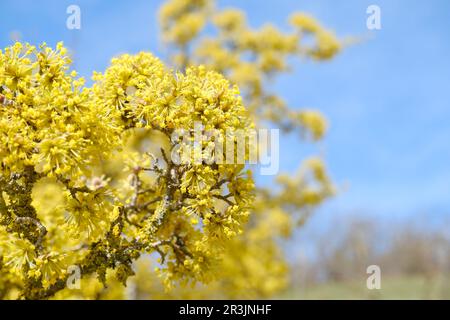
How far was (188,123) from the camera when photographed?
346cm

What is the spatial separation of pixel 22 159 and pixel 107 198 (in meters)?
0.66

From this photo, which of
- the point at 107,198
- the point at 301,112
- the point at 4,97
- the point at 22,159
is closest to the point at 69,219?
the point at 107,198

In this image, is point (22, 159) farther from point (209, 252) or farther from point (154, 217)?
point (209, 252)

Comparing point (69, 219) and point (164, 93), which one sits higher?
point (164, 93)

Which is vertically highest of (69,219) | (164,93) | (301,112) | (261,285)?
(301,112)

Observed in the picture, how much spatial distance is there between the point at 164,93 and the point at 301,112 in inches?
394

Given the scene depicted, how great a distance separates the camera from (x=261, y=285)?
1345cm

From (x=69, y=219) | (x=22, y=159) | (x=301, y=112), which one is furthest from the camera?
(x=301, y=112)

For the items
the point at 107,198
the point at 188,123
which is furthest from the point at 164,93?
the point at 107,198

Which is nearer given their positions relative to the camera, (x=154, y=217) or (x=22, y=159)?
(x=22, y=159)
